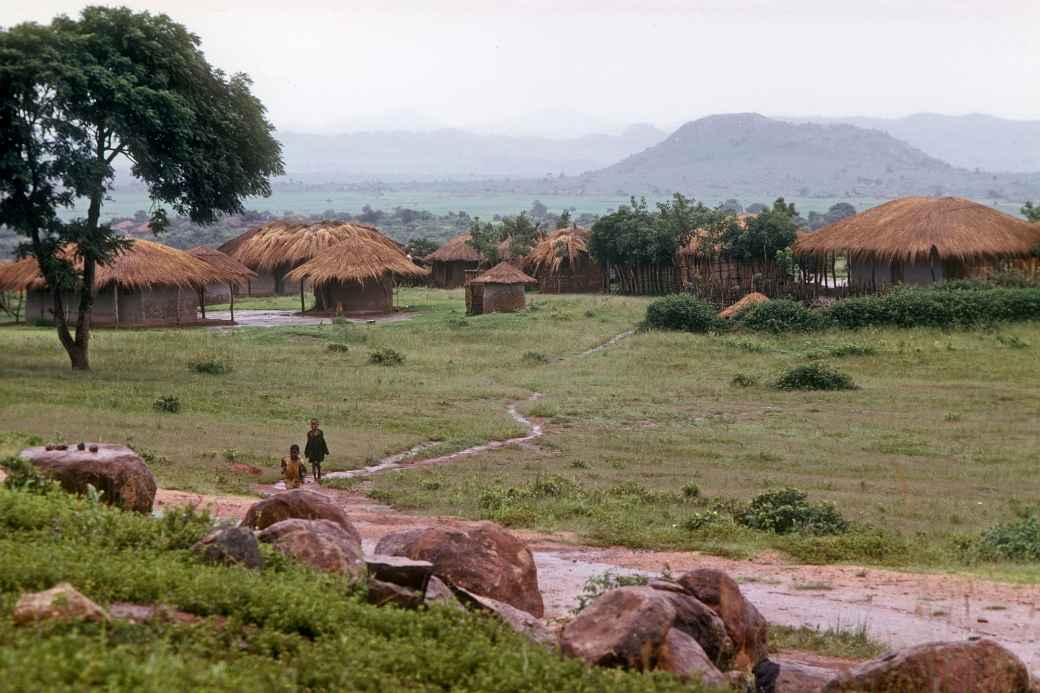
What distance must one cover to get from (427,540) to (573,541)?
419cm

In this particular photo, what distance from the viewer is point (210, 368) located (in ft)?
94.0

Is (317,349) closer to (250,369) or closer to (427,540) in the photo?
(250,369)

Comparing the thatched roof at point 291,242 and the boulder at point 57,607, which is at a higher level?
the thatched roof at point 291,242

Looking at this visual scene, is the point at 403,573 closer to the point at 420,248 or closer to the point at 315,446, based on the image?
the point at 315,446

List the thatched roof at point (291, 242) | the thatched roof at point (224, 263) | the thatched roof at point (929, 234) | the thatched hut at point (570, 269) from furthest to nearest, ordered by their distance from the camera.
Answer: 1. the thatched hut at point (570, 269)
2. the thatched roof at point (291, 242)
3. the thatched roof at point (224, 263)
4. the thatched roof at point (929, 234)

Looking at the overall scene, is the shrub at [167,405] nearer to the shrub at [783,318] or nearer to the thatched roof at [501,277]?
the shrub at [783,318]

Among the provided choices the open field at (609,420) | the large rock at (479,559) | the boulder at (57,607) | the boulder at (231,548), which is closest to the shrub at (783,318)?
the open field at (609,420)

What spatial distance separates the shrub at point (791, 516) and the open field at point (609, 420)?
0.48 meters

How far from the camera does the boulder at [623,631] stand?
8.34 metres

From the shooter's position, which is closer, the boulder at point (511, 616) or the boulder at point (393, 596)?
the boulder at point (393, 596)

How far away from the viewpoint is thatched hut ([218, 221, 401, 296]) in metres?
57.2

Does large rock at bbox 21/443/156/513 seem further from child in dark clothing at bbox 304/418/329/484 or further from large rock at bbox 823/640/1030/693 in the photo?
large rock at bbox 823/640/1030/693

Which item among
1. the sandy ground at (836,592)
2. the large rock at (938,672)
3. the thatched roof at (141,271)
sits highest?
the thatched roof at (141,271)

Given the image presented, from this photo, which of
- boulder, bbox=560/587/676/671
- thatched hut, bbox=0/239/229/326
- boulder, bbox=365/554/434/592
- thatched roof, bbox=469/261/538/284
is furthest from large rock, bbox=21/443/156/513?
thatched roof, bbox=469/261/538/284
